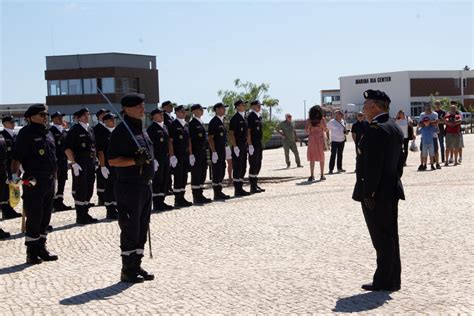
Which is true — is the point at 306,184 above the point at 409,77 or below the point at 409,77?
below

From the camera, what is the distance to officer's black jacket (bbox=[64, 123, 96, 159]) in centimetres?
1361

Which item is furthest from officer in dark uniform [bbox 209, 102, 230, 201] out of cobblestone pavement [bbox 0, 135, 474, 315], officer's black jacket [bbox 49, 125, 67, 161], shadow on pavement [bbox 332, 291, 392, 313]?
shadow on pavement [bbox 332, 291, 392, 313]

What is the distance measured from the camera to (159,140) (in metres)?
14.6

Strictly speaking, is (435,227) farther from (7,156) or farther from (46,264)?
(7,156)

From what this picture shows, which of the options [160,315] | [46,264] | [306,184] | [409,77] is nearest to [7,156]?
[46,264]

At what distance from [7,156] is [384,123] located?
9.04 meters

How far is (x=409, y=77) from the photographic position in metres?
109

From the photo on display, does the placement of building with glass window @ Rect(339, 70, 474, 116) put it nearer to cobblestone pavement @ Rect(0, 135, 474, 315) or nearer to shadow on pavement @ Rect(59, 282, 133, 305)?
cobblestone pavement @ Rect(0, 135, 474, 315)

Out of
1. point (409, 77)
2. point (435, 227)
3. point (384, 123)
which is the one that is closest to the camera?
point (384, 123)

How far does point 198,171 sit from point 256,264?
22.3 feet

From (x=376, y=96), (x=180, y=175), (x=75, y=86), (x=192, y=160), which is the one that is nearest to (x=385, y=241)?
(x=376, y=96)

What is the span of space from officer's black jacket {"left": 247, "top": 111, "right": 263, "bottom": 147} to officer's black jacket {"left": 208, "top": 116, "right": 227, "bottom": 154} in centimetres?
104

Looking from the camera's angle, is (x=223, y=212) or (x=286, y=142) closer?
(x=223, y=212)

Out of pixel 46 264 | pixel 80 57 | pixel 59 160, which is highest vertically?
pixel 80 57
